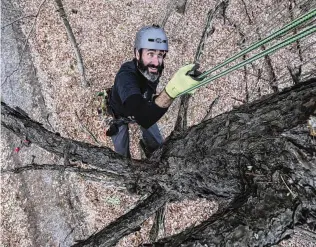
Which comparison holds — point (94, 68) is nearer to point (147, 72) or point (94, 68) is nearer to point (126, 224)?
point (147, 72)

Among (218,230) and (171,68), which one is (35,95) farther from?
(218,230)

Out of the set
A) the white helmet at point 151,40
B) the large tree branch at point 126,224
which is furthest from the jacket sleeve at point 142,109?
the white helmet at point 151,40

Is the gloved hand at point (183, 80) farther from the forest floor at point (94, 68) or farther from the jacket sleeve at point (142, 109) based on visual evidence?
the forest floor at point (94, 68)

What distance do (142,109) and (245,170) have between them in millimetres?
1104

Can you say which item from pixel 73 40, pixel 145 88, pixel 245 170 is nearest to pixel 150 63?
pixel 145 88

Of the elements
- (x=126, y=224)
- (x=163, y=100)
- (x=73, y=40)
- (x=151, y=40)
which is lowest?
(x=126, y=224)

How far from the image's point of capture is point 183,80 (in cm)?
312

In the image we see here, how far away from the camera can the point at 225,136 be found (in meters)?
2.61

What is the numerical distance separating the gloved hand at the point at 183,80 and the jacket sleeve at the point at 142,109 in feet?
0.55

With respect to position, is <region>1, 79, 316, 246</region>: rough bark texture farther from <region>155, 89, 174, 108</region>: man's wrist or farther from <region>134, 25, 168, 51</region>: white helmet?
→ <region>134, 25, 168, 51</region>: white helmet

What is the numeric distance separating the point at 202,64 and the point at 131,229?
12.4 ft

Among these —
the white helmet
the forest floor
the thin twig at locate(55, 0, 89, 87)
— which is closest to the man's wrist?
the white helmet

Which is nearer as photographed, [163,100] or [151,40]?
[163,100]

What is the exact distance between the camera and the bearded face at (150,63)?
3940 millimetres
